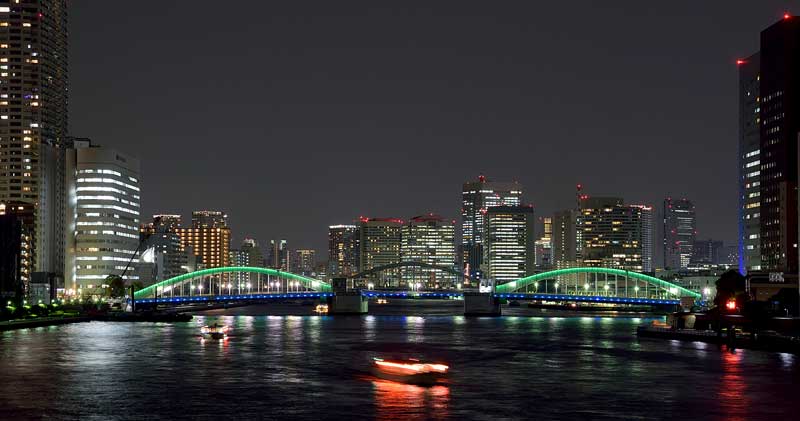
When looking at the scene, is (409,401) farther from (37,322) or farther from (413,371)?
(37,322)

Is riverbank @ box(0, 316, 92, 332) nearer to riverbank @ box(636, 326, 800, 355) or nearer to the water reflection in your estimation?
riverbank @ box(636, 326, 800, 355)

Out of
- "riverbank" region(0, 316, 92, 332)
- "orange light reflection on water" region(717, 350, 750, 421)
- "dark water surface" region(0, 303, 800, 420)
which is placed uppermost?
"riverbank" region(0, 316, 92, 332)

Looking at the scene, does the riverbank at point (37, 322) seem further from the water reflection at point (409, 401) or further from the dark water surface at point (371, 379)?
the water reflection at point (409, 401)

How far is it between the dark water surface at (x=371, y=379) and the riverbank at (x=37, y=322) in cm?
1266

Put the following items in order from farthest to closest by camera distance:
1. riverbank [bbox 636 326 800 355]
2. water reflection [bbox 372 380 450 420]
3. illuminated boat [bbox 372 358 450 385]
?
riverbank [bbox 636 326 800 355] → illuminated boat [bbox 372 358 450 385] → water reflection [bbox 372 380 450 420]

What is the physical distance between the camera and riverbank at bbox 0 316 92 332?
140 meters

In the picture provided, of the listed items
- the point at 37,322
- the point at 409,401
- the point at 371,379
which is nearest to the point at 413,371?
the point at 371,379

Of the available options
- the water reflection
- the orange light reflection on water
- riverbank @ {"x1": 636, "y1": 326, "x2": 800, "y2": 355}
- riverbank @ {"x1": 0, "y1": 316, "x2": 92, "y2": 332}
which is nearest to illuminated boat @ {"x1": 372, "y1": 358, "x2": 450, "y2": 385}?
the water reflection

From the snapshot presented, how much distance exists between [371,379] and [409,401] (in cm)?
1365

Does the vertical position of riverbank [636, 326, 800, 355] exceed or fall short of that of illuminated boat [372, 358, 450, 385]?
it falls short

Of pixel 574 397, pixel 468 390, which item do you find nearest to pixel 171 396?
pixel 468 390

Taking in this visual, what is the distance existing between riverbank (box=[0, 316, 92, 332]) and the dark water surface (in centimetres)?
1266

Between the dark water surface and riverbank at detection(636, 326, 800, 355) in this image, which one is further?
riverbank at detection(636, 326, 800, 355)

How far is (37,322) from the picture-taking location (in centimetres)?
14750
